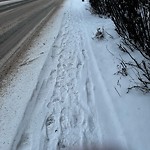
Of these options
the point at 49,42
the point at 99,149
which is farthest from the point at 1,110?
the point at 49,42

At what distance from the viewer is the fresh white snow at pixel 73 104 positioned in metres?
3.35

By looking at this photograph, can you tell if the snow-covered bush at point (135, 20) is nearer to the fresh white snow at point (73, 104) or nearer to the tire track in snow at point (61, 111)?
the fresh white snow at point (73, 104)

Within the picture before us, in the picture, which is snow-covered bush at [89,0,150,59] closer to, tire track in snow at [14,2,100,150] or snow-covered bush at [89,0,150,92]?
snow-covered bush at [89,0,150,92]

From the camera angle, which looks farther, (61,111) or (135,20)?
(135,20)

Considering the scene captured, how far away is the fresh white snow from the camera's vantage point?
3.35 metres

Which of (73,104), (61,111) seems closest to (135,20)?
(73,104)

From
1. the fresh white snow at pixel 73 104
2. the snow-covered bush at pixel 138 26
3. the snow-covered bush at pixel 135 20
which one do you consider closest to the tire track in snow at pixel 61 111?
the fresh white snow at pixel 73 104

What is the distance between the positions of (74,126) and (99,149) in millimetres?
609

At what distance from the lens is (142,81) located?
388 centimetres

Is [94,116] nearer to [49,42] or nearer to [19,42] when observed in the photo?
[49,42]

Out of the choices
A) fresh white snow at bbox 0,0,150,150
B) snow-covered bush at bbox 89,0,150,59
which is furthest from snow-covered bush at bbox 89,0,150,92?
fresh white snow at bbox 0,0,150,150

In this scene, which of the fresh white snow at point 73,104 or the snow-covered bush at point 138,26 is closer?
the fresh white snow at point 73,104

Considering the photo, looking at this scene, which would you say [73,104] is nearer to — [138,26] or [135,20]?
[138,26]

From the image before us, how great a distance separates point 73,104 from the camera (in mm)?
4242
